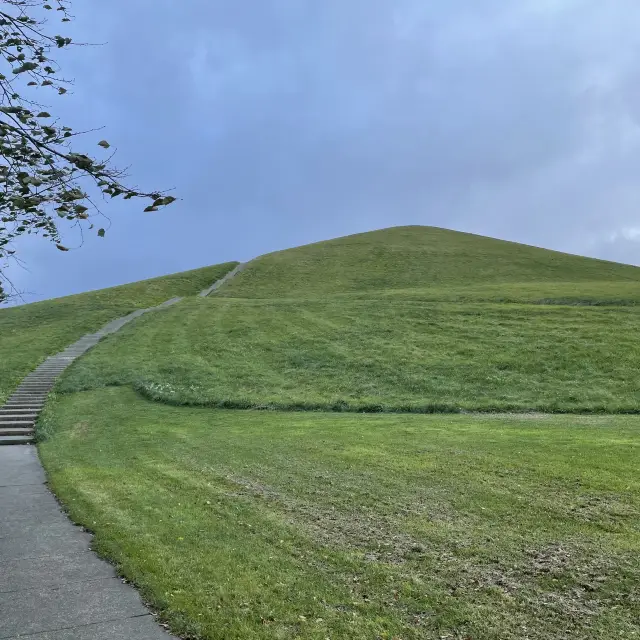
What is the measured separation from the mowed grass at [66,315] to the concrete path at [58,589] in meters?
16.4

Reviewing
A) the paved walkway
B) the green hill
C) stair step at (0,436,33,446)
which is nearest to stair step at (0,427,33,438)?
stair step at (0,436,33,446)

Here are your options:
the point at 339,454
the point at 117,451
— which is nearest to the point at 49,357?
the point at 117,451

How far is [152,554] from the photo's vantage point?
7.25m

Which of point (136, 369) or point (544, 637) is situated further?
point (136, 369)

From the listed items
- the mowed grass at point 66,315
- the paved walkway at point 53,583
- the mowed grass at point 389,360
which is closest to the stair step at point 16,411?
the mowed grass at point 66,315

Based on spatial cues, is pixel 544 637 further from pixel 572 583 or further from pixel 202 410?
pixel 202 410

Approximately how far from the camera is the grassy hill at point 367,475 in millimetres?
5887

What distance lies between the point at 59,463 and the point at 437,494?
945 centimetres

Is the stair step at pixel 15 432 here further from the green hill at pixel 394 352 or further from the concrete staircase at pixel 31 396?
the green hill at pixel 394 352

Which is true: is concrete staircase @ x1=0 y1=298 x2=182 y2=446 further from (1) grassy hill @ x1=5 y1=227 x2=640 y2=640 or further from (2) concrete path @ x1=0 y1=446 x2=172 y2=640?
(2) concrete path @ x1=0 y1=446 x2=172 y2=640

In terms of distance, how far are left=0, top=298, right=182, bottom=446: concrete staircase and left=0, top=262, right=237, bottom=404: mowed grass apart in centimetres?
64

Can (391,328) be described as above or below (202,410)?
above

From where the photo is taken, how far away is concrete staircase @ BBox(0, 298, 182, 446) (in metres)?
18.1

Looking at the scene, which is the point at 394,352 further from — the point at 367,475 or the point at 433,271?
the point at 433,271
